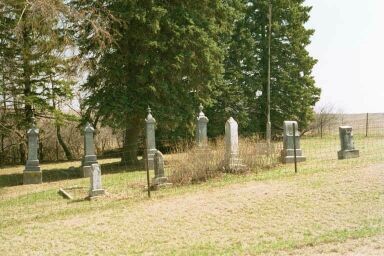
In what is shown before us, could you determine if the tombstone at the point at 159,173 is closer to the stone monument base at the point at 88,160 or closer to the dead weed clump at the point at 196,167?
the dead weed clump at the point at 196,167

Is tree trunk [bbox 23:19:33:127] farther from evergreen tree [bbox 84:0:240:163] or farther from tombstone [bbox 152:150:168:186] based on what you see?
tombstone [bbox 152:150:168:186]

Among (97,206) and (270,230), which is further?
(97,206)

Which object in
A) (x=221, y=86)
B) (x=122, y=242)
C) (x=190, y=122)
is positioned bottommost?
(x=122, y=242)

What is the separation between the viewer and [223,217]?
9.70 meters

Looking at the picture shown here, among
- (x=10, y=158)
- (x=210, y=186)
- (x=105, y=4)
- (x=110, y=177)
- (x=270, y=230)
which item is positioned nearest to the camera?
(x=270, y=230)

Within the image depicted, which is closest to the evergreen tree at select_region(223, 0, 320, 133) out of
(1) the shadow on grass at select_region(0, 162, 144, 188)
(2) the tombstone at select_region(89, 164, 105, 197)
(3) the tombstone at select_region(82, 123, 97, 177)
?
(1) the shadow on grass at select_region(0, 162, 144, 188)

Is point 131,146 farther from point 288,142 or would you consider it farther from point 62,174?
point 288,142

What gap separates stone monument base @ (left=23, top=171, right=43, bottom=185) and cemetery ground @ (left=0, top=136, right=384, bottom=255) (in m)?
3.89

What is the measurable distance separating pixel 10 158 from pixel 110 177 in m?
13.5

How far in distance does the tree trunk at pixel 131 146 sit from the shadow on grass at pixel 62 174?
30cm

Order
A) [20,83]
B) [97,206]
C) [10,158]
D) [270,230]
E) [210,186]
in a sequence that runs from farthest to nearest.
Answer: [10,158]
[20,83]
[210,186]
[97,206]
[270,230]

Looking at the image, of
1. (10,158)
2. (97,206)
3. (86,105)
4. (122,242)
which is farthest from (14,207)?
(10,158)

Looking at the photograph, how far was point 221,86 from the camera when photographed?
30.5 metres

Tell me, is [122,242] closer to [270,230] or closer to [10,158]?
[270,230]
